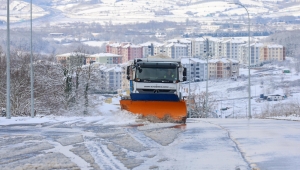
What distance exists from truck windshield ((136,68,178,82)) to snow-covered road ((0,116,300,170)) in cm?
536

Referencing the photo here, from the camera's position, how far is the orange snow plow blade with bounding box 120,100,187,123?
24.9m

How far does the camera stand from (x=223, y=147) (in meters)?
15.7

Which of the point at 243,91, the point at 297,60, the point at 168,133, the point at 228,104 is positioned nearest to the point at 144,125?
the point at 168,133

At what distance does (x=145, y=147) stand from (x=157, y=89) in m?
11.1

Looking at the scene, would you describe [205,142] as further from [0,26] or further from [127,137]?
[0,26]

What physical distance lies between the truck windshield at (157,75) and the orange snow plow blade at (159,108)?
194 centimetres

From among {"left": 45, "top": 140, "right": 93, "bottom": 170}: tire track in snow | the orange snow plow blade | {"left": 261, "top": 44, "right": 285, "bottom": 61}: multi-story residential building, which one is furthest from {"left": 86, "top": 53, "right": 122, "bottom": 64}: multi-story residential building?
{"left": 45, "top": 140, "right": 93, "bottom": 170}: tire track in snow

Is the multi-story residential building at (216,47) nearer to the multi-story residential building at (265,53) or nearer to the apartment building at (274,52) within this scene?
the multi-story residential building at (265,53)

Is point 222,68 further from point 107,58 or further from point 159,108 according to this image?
point 159,108

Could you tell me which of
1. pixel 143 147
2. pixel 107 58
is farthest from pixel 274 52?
pixel 143 147

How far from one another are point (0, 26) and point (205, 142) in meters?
167

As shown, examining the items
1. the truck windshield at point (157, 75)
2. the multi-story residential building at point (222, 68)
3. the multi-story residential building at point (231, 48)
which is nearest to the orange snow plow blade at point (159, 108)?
the truck windshield at point (157, 75)

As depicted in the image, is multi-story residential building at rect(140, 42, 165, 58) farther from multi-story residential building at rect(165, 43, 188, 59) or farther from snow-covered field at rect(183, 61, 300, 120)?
snow-covered field at rect(183, 61, 300, 120)

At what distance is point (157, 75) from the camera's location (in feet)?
88.4
